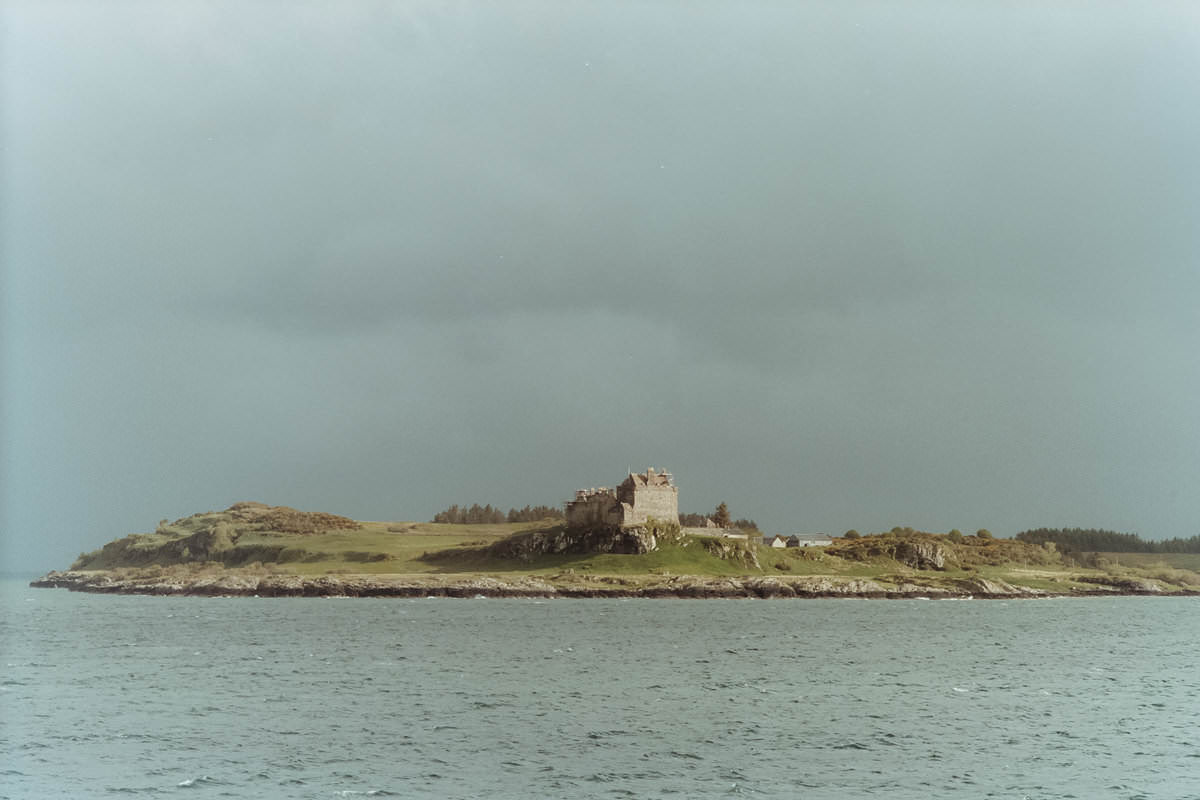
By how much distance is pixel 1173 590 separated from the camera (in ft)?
651

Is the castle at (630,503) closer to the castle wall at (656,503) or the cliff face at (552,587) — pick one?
the castle wall at (656,503)

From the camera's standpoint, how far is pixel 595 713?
4775 cm

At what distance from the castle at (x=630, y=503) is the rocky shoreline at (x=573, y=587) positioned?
84.0 feet

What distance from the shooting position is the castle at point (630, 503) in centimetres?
18488

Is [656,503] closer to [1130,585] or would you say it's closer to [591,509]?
[591,509]

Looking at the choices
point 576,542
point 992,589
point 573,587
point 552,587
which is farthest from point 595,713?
point 992,589

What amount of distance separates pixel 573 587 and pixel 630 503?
33278mm

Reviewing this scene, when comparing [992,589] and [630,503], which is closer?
[992,589]

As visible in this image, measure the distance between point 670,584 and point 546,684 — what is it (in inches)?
3960

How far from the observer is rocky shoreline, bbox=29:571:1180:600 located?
155 metres

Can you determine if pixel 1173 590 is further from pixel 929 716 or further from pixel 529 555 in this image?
pixel 929 716

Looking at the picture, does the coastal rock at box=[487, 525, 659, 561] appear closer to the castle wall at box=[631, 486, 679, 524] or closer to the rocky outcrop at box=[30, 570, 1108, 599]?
the castle wall at box=[631, 486, 679, 524]

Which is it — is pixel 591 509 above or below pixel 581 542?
above

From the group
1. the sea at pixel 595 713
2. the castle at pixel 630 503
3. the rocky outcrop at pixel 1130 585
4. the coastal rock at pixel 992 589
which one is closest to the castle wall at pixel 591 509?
the castle at pixel 630 503
